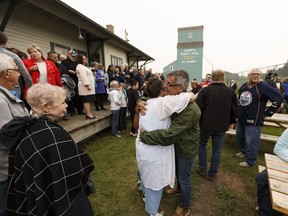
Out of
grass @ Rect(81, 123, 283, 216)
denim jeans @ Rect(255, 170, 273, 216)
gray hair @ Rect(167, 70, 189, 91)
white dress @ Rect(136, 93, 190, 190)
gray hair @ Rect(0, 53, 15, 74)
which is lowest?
grass @ Rect(81, 123, 283, 216)

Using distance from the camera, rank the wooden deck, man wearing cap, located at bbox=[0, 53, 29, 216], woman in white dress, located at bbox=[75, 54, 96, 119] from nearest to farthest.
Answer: man wearing cap, located at bbox=[0, 53, 29, 216]
the wooden deck
woman in white dress, located at bbox=[75, 54, 96, 119]

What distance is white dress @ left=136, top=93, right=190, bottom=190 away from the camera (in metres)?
1.87

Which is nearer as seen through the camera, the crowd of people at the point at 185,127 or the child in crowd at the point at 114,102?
the crowd of people at the point at 185,127

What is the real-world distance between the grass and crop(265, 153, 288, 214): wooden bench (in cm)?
101

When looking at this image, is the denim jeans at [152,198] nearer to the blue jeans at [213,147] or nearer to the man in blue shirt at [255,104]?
the blue jeans at [213,147]

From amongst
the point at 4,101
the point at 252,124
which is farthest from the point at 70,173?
the point at 252,124

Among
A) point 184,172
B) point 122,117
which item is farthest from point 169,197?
point 122,117

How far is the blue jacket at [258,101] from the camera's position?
3352 mm

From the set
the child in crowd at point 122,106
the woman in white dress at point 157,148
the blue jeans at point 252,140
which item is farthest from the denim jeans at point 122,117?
the woman in white dress at point 157,148

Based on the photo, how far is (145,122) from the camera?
196 centimetres

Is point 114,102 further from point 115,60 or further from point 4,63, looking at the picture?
point 115,60

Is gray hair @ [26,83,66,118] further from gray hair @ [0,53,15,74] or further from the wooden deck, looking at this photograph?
the wooden deck

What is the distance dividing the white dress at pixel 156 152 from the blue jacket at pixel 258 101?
233 cm

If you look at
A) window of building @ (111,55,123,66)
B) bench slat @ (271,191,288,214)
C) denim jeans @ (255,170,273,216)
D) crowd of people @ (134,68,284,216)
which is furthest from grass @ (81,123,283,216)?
window of building @ (111,55,123,66)
